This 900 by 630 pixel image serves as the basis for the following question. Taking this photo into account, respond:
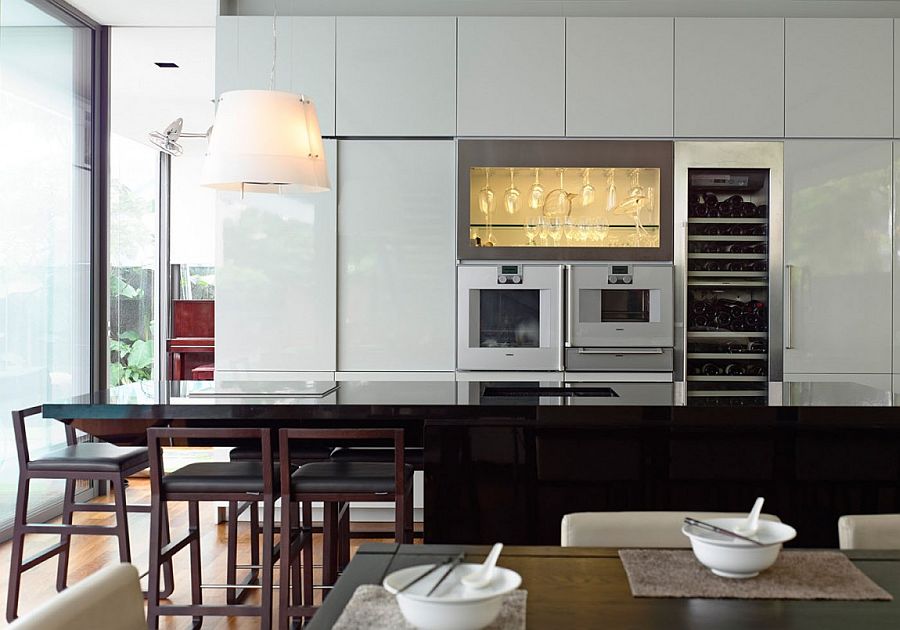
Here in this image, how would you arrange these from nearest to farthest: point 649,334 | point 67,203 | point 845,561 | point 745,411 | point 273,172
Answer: point 845,561
point 745,411
point 273,172
point 649,334
point 67,203

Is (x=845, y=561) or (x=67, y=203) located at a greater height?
(x=67, y=203)

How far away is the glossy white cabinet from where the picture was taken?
4719 mm

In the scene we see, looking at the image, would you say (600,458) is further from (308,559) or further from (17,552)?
(17,552)

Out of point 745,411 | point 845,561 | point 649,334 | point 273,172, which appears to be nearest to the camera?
point 845,561

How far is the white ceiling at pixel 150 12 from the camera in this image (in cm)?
482

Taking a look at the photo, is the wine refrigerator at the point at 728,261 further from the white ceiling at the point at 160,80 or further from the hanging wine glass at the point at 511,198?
the white ceiling at the point at 160,80

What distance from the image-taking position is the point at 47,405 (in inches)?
113

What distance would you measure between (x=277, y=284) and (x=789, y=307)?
277 cm

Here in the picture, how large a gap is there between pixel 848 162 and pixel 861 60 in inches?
21.7

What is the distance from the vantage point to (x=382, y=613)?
1279 mm

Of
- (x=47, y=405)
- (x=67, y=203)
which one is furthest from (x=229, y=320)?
(x=47, y=405)

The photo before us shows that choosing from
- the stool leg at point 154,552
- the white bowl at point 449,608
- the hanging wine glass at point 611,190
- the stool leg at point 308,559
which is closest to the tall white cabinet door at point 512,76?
the hanging wine glass at point 611,190

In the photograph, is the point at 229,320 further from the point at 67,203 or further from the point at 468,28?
the point at 468,28

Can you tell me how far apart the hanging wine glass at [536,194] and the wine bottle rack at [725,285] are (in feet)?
2.64
